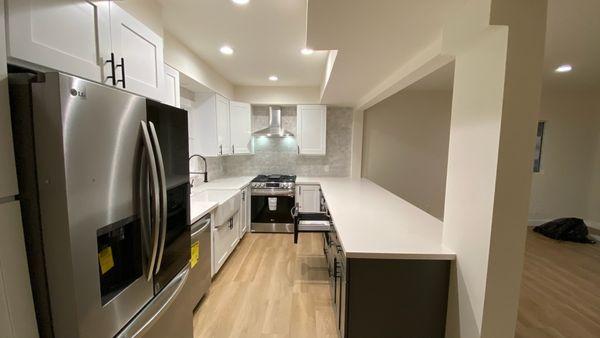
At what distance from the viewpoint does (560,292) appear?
8.32 ft

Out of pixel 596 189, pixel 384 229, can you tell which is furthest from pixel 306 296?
pixel 596 189

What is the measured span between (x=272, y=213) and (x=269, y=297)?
1781 mm

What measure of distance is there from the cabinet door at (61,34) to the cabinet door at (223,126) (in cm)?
236

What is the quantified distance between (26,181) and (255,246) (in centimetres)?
305

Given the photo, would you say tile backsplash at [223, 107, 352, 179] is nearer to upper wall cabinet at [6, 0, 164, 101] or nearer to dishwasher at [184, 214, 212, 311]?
dishwasher at [184, 214, 212, 311]

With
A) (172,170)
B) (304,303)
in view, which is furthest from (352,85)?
(304,303)

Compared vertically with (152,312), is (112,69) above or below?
above

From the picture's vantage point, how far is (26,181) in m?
0.75

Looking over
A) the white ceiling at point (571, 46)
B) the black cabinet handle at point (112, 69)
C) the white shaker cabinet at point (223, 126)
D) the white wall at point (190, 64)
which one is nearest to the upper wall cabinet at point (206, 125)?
the white shaker cabinet at point (223, 126)

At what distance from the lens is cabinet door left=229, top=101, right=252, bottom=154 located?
397 cm

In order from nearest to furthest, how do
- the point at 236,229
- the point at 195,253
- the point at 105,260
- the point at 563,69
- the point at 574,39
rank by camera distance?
the point at 105,260, the point at 195,253, the point at 574,39, the point at 563,69, the point at 236,229

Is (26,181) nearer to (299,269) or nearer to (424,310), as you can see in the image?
(424,310)

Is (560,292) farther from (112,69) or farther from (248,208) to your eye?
(112,69)

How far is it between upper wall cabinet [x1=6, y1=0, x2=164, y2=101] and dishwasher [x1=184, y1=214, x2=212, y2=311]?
1118 mm
